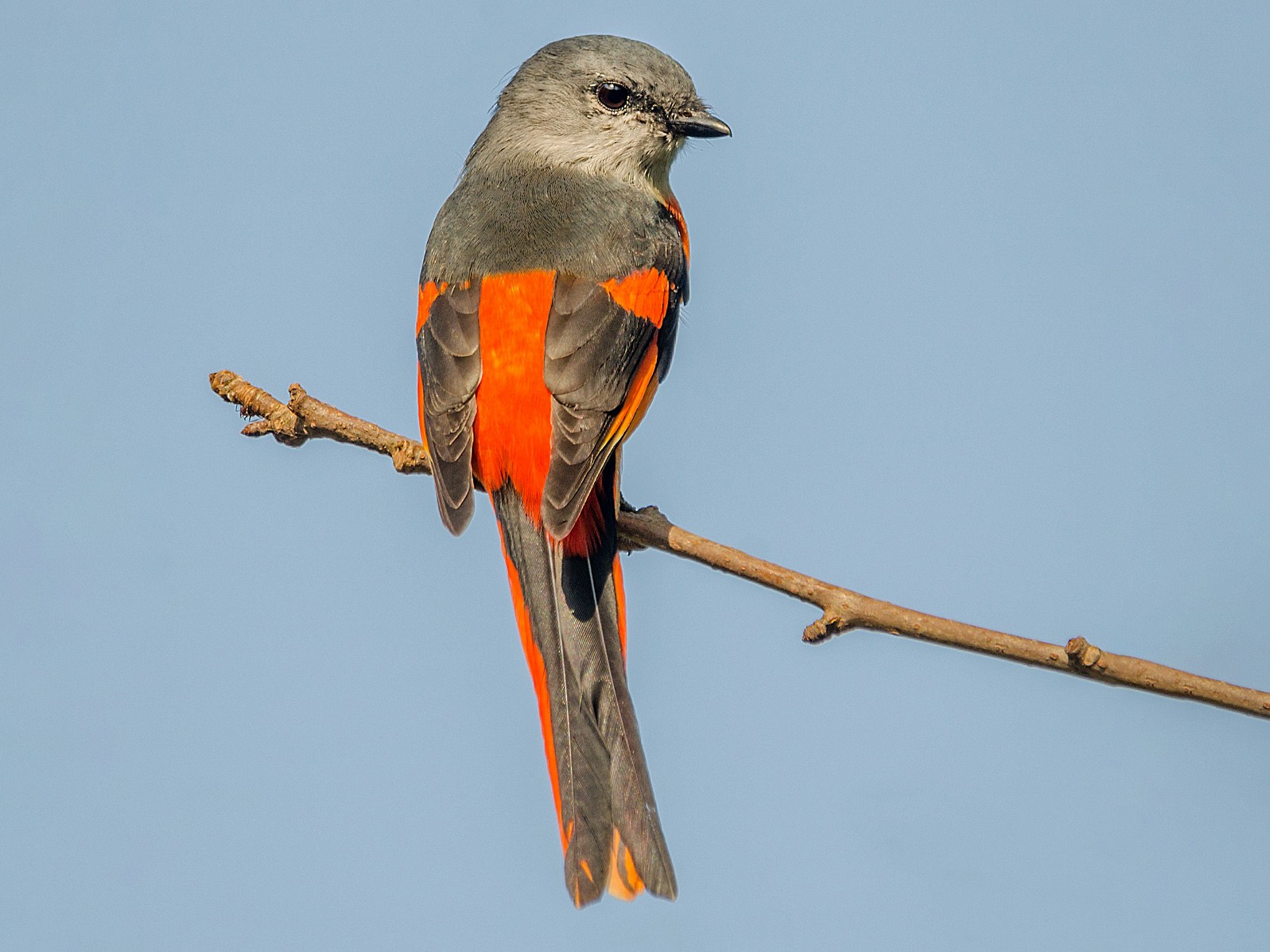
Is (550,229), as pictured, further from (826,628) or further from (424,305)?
(826,628)

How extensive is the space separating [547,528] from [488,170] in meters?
2.28

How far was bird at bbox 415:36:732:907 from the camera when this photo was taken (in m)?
4.36

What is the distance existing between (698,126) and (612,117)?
1.27ft

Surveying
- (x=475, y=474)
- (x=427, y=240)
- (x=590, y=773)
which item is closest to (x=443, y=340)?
(x=475, y=474)

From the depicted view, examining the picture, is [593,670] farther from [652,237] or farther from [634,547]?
[652,237]

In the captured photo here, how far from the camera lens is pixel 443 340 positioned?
508 centimetres

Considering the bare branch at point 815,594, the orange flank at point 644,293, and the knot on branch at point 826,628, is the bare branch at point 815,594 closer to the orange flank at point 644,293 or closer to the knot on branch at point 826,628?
the knot on branch at point 826,628

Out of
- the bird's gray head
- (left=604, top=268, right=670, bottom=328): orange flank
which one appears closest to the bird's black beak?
the bird's gray head

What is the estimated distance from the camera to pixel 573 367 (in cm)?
485

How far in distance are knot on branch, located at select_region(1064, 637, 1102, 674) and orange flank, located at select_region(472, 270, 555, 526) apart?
2000 millimetres

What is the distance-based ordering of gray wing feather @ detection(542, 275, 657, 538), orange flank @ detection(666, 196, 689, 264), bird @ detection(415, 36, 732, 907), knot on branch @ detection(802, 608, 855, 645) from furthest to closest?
orange flank @ detection(666, 196, 689, 264) < gray wing feather @ detection(542, 275, 657, 538) < bird @ detection(415, 36, 732, 907) < knot on branch @ detection(802, 608, 855, 645)

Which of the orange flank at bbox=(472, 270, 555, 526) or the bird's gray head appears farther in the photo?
the bird's gray head

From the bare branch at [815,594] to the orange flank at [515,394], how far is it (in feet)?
1.13

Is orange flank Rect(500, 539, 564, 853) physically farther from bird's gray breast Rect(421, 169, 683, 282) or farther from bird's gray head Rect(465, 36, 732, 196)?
bird's gray head Rect(465, 36, 732, 196)
